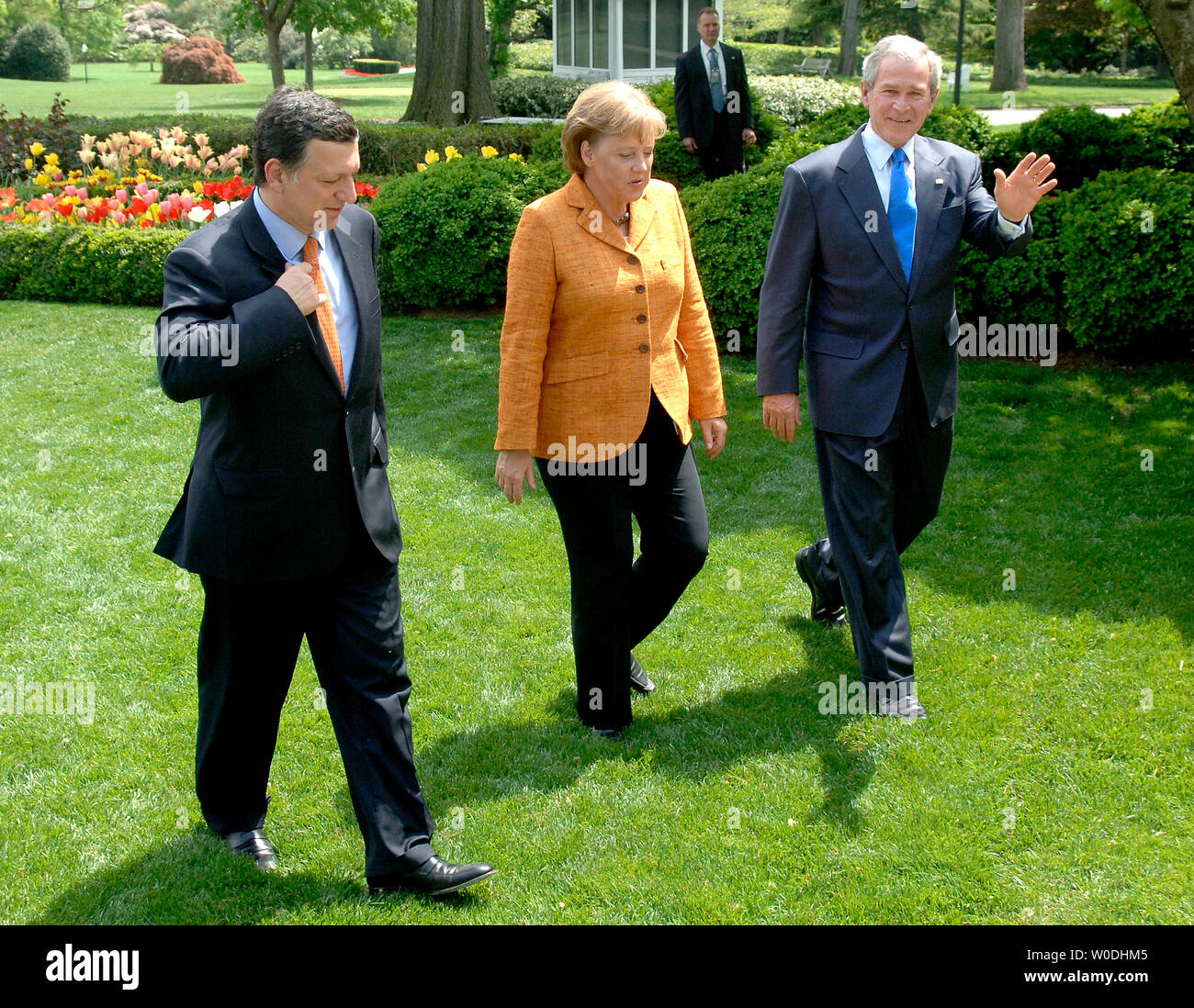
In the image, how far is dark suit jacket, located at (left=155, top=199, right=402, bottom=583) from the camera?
10.1 feet

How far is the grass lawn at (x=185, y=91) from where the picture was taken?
37094 mm

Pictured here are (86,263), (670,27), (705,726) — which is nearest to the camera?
(705,726)

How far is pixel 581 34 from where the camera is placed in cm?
3444

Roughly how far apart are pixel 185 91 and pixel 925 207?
44.5 meters

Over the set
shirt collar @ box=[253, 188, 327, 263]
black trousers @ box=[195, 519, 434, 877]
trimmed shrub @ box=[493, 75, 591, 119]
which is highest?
trimmed shrub @ box=[493, 75, 591, 119]

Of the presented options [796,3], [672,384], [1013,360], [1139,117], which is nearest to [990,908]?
Result: [672,384]

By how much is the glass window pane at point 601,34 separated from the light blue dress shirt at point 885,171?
30.2 metres

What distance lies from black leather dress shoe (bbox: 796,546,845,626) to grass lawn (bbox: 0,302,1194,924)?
0.28 feet

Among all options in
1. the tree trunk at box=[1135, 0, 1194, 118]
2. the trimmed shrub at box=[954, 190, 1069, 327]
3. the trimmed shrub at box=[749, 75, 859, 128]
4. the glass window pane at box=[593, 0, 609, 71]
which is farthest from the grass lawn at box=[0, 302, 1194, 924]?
the glass window pane at box=[593, 0, 609, 71]

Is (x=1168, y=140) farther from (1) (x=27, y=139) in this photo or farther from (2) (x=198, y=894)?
(1) (x=27, y=139)

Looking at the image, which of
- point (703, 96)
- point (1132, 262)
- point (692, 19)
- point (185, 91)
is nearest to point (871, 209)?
point (1132, 262)

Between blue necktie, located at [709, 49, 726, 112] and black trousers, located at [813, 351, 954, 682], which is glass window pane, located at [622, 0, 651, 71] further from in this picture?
black trousers, located at [813, 351, 954, 682]
